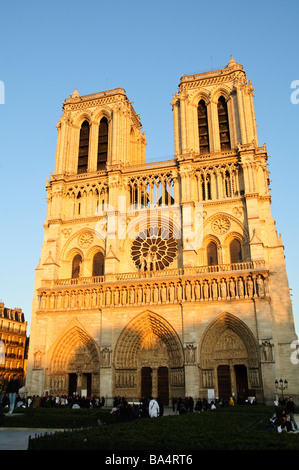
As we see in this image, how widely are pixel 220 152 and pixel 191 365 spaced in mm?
14336

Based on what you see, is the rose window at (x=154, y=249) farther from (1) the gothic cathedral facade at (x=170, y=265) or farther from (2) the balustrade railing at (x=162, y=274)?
(2) the balustrade railing at (x=162, y=274)

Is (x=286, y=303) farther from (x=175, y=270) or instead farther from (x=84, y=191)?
(x=84, y=191)

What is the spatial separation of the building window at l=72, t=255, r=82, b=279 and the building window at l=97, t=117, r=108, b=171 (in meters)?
7.25

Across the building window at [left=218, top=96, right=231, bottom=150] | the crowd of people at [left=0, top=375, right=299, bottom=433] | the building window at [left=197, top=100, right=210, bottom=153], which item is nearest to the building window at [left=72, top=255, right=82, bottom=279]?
the crowd of people at [left=0, top=375, right=299, bottom=433]

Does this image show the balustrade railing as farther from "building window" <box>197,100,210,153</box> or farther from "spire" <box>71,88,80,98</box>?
"spire" <box>71,88,80,98</box>

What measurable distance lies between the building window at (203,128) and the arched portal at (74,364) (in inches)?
609

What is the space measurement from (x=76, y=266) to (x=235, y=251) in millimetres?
11193

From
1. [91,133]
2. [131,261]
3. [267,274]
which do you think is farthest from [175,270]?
[91,133]

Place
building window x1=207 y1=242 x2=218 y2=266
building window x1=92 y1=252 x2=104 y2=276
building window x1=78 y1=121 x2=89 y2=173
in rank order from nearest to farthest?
building window x1=207 y1=242 x2=218 y2=266 → building window x1=92 y1=252 x2=104 y2=276 → building window x1=78 y1=121 x2=89 y2=173

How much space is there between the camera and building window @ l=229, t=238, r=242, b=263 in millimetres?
27734

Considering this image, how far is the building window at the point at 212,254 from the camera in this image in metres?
28.2

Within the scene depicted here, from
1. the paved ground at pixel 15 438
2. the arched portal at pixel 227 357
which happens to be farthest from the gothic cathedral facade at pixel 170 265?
the paved ground at pixel 15 438

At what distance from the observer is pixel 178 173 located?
3012cm
